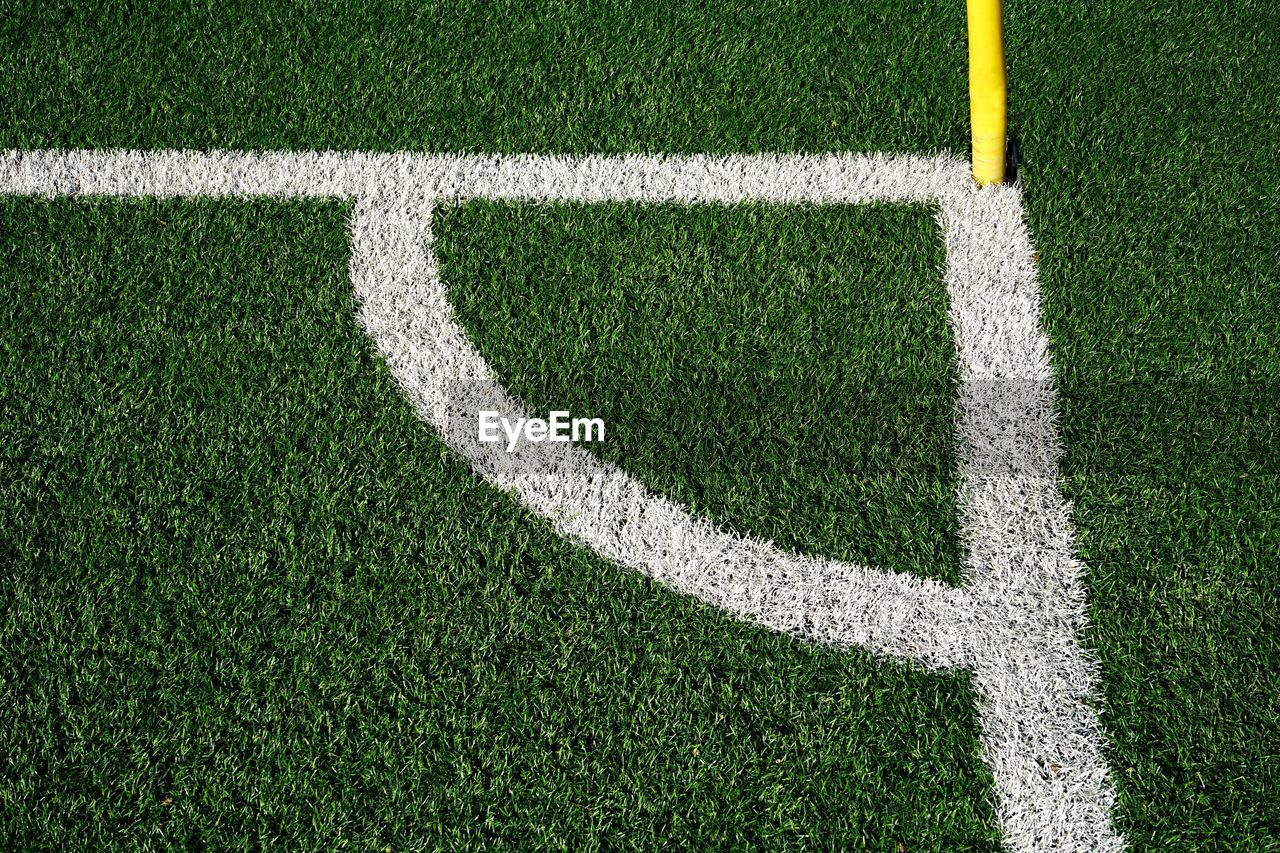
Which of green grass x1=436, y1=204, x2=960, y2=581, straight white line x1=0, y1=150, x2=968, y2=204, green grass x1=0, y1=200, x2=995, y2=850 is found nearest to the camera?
green grass x1=0, y1=200, x2=995, y2=850

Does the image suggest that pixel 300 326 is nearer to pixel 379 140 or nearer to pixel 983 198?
pixel 379 140

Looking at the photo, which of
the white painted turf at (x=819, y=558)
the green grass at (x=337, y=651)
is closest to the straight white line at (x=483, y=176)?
the white painted turf at (x=819, y=558)

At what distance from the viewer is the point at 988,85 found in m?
2.02

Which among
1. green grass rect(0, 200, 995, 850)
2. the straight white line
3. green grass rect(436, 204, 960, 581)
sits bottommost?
green grass rect(0, 200, 995, 850)

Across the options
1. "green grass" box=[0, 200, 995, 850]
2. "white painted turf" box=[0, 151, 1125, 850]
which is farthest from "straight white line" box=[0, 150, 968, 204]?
"green grass" box=[0, 200, 995, 850]

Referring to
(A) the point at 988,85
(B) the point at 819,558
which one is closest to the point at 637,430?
(B) the point at 819,558

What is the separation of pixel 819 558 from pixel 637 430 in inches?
18.7

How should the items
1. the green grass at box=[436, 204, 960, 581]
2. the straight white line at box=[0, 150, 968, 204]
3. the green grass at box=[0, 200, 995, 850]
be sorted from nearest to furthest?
the green grass at box=[0, 200, 995, 850], the green grass at box=[436, 204, 960, 581], the straight white line at box=[0, 150, 968, 204]

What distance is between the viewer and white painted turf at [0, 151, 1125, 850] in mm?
1644

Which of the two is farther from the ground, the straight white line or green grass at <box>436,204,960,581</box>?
the straight white line

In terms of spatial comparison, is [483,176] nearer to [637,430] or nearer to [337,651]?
[637,430]

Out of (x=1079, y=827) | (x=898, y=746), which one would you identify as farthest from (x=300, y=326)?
(x=1079, y=827)

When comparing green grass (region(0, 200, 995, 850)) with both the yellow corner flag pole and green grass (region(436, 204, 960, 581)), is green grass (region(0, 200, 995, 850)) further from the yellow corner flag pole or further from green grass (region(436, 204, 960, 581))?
the yellow corner flag pole

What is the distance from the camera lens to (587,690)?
166 cm
